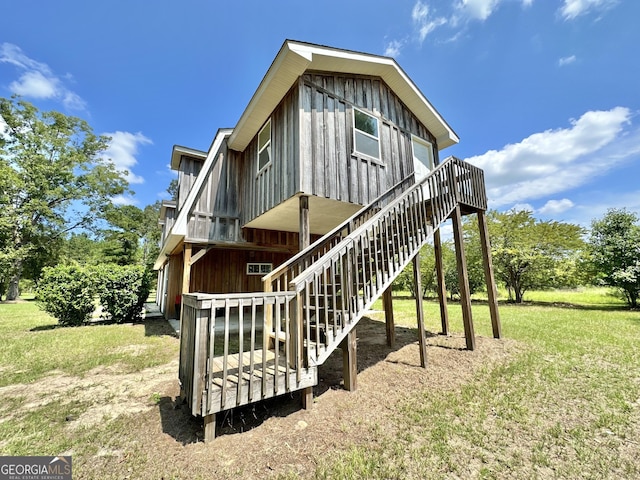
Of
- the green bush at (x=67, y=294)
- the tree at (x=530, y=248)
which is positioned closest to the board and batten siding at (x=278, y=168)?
the green bush at (x=67, y=294)

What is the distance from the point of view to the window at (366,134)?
6.52 meters

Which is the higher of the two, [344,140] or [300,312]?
[344,140]

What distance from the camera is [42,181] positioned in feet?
63.8

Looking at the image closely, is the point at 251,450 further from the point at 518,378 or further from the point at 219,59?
the point at 219,59

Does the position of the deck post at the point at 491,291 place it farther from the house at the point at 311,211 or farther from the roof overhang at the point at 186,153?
the roof overhang at the point at 186,153

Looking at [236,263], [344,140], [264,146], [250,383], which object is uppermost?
[264,146]

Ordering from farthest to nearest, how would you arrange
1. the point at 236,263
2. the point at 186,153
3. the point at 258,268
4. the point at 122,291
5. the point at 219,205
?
1. the point at 258,268
2. the point at 236,263
3. the point at 186,153
4. the point at 122,291
5. the point at 219,205

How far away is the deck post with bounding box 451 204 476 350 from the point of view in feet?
18.0

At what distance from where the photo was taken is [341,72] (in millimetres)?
6371

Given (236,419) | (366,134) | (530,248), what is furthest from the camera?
(530,248)

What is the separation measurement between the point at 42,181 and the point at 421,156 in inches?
1060

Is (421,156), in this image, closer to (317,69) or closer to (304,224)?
(317,69)

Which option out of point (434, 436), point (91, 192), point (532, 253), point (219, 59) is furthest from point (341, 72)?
point (91, 192)

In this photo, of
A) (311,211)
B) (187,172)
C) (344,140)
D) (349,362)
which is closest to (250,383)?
(349,362)
